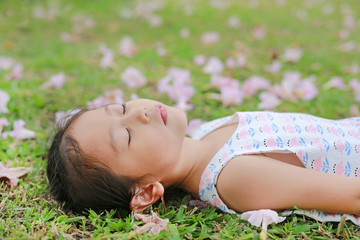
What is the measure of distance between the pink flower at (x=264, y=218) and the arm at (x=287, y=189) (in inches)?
3.0

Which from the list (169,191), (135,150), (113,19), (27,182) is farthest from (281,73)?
(113,19)

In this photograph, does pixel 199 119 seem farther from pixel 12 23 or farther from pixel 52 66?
pixel 12 23

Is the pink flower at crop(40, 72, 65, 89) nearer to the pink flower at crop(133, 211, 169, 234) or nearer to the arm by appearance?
the pink flower at crop(133, 211, 169, 234)

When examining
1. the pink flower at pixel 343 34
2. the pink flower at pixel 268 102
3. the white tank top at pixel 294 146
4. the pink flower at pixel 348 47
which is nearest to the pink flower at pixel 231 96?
the pink flower at pixel 268 102

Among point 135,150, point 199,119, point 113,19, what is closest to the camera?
point 135,150

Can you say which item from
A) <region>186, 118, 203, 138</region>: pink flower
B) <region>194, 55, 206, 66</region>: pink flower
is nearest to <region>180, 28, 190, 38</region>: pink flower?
<region>194, 55, 206, 66</region>: pink flower

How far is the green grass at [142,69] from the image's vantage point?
1562 millimetres

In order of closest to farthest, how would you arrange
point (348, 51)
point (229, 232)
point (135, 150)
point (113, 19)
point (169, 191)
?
point (229, 232) → point (135, 150) → point (169, 191) → point (348, 51) → point (113, 19)

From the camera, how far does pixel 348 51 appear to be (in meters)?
4.30

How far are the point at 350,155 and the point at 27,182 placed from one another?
173cm

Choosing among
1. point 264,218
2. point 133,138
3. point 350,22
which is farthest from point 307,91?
point 350,22

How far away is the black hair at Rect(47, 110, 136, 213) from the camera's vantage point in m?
1.69

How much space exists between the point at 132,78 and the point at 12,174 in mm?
1490

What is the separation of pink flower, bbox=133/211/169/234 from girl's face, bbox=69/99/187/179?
21cm
